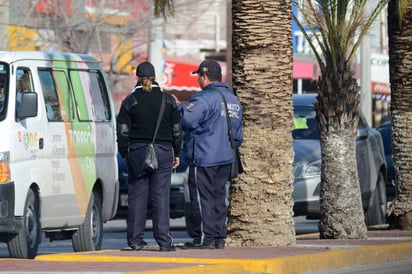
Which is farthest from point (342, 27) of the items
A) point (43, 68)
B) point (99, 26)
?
point (99, 26)

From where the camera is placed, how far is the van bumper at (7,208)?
13.5m

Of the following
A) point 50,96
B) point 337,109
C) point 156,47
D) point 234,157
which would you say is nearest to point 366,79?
point 156,47

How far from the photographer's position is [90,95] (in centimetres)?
1638

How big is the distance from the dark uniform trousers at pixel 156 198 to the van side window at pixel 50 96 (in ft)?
4.89

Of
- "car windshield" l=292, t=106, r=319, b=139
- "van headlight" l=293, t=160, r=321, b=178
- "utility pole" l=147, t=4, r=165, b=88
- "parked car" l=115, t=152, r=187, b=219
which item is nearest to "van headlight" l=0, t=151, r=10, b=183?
"van headlight" l=293, t=160, r=321, b=178

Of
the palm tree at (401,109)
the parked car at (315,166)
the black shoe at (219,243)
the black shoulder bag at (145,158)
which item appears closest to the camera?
the black shoulder bag at (145,158)

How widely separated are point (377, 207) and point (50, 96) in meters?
7.30

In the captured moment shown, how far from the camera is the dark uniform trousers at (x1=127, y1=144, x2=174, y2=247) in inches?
545

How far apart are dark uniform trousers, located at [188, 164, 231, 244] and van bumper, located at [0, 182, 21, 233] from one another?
70.1 inches

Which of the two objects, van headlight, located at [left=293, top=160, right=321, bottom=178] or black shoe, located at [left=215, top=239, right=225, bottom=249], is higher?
van headlight, located at [left=293, top=160, right=321, bottom=178]

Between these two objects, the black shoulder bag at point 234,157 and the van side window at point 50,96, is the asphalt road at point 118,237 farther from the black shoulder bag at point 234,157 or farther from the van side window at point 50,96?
the black shoulder bag at point 234,157

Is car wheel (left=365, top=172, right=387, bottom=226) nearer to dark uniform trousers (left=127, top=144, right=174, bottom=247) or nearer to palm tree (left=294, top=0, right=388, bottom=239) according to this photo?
palm tree (left=294, top=0, right=388, bottom=239)

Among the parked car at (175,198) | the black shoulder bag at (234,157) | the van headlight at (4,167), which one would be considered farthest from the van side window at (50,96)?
the parked car at (175,198)

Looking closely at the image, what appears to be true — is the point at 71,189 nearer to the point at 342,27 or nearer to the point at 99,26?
the point at 342,27
